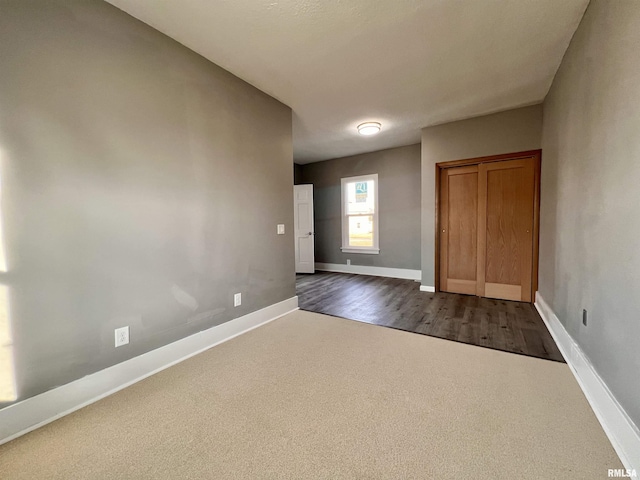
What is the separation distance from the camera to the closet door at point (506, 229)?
11.6 feet

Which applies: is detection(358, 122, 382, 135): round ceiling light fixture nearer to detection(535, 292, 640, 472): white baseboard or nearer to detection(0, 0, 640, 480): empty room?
detection(0, 0, 640, 480): empty room

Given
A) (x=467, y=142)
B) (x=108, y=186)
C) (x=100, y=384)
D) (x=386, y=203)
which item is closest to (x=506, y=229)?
(x=467, y=142)

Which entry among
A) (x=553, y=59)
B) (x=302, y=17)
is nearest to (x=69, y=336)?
(x=302, y=17)

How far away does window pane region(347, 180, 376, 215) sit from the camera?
5.62 m

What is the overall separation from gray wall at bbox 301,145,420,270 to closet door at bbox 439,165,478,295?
0.92 meters

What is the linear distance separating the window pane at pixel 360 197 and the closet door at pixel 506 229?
7.14 feet

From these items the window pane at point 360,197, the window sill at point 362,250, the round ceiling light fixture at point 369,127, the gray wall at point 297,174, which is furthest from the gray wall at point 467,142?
the gray wall at point 297,174

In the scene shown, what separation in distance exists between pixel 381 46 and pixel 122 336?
2989 mm

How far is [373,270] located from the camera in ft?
18.6

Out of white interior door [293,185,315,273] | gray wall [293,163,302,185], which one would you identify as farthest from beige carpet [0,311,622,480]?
gray wall [293,163,302,185]

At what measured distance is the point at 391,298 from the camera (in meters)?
3.93

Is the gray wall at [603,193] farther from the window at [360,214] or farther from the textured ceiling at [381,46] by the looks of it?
the window at [360,214]

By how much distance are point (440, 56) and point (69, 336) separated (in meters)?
3.49

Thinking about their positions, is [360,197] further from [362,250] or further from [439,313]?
[439,313]
